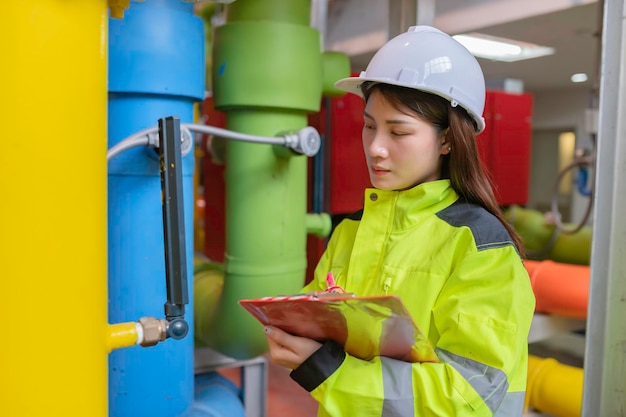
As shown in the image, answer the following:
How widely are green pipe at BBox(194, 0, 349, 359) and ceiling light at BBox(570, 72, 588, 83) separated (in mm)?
Answer: 4859

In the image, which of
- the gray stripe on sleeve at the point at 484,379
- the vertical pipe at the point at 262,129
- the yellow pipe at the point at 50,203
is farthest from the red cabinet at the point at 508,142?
the yellow pipe at the point at 50,203

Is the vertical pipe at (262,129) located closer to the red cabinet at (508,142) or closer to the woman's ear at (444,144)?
the woman's ear at (444,144)

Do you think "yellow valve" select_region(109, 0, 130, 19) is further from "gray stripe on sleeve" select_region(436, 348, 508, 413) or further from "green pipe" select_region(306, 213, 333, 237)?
"green pipe" select_region(306, 213, 333, 237)

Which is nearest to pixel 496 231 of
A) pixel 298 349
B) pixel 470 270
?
pixel 470 270

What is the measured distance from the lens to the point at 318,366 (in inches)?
30.3

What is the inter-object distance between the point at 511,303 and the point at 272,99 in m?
0.96

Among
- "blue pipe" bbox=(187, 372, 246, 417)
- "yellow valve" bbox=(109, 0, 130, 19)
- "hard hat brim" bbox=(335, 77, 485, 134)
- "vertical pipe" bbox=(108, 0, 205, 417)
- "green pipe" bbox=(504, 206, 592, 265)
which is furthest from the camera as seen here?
"green pipe" bbox=(504, 206, 592, 265)

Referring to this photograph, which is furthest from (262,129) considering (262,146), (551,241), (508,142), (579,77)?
(579,77)

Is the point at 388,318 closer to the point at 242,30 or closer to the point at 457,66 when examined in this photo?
the point at 457,66

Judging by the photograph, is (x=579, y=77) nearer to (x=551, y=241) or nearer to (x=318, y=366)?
(x=551, y=241)

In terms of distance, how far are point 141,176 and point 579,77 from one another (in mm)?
5719

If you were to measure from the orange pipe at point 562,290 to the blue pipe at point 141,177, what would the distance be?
1.84m

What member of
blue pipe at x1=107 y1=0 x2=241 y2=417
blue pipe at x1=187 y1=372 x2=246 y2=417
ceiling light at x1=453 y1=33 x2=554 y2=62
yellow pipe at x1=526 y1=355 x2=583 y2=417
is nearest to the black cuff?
blue pipe at x1=107 y1=0 x2=241 y2=417

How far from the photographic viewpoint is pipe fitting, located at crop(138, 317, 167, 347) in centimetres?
66
